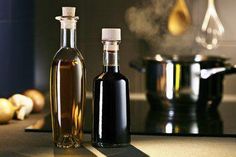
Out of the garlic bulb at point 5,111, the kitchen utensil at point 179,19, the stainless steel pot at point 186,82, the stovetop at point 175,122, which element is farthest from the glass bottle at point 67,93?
the kitchen utensil at point 179,19

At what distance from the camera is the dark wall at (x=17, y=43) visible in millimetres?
1623

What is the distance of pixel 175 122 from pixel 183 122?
0.03m

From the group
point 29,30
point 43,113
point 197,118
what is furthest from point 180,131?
point 29,30

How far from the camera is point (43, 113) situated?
5.23 ft

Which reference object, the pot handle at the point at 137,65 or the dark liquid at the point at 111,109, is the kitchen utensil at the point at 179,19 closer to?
the pot handle at the point at 137,65

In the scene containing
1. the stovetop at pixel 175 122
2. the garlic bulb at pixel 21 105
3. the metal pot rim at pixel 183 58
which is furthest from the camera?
the metal pot rim at pixel 183 58

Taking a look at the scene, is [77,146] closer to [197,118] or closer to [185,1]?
[197,118]

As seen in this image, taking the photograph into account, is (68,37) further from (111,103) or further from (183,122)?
(183,122)

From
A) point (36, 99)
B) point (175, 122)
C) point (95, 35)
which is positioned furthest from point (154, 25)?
point (36, 99)

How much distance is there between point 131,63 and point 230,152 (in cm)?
60

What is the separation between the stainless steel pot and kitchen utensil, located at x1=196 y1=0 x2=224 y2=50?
0.05 meters

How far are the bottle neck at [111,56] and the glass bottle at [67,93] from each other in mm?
56

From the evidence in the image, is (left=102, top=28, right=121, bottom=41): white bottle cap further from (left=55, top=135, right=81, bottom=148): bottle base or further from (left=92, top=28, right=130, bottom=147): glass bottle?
(left=55, top=135, right=81, bottom=148): bottle base

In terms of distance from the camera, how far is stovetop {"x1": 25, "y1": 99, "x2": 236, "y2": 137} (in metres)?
1.29
